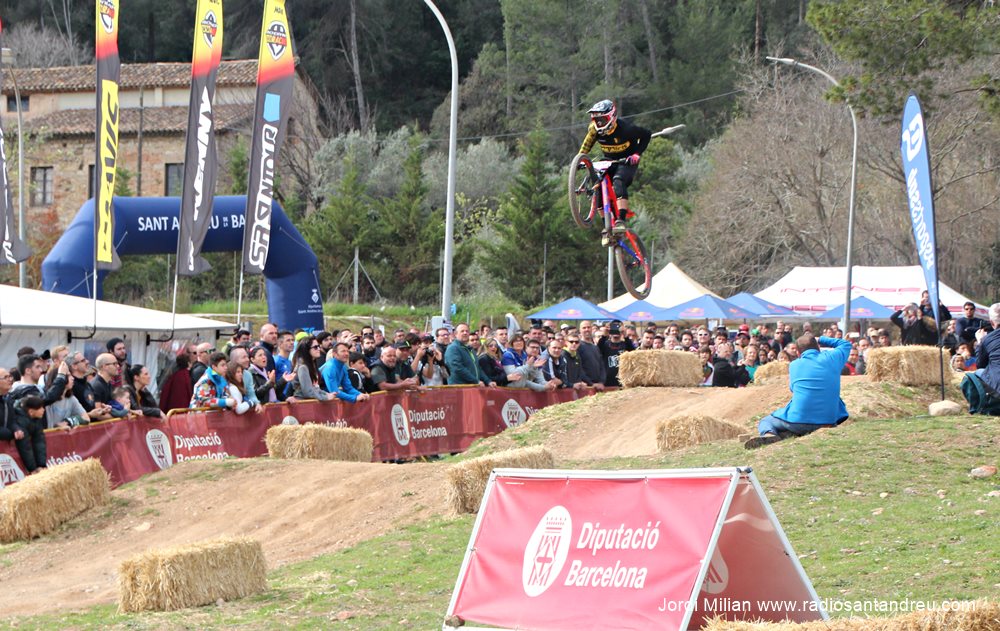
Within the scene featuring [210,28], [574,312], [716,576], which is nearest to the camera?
[716,576]

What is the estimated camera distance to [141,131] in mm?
60469

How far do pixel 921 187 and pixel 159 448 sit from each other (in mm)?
9976

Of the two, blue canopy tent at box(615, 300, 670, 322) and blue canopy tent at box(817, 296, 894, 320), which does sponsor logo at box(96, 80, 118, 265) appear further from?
blue canopy tent at box(817, 296, 894, 320)

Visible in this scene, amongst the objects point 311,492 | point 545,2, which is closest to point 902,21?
point 311,492

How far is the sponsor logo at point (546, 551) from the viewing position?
7082mm

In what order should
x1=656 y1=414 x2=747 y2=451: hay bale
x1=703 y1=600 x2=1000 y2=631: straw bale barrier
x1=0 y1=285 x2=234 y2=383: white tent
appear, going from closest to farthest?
x1=703 y1=600 x2=1000 y2=631: straw bale barrier < x1=656 y1=414 x2=747 y2=451: hay bale < x1=0 y1=285 x2=234 y2=383: white tent

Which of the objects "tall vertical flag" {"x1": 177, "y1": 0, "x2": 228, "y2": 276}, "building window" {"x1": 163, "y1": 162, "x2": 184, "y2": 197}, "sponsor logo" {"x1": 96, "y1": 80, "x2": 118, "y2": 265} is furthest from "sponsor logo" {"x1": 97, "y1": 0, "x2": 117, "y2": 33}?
"building window" {"x1": 163, "y1": 162, "x2": 184, "y2": 197}

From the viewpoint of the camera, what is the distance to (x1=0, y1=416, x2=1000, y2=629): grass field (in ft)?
27.8

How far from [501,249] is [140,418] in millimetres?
37646

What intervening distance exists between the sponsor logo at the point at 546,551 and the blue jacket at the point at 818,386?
6.73m

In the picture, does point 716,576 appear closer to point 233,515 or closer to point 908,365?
point 233,515

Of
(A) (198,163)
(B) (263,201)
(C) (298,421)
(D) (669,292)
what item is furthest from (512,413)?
(D) (669,292)

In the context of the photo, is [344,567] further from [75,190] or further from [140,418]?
[75,190]

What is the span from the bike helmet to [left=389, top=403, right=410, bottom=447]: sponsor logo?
7.20 m
